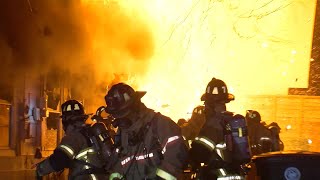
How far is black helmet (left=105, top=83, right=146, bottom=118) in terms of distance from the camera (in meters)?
4.60

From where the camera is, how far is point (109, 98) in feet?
15.3

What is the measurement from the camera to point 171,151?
4.37 metres

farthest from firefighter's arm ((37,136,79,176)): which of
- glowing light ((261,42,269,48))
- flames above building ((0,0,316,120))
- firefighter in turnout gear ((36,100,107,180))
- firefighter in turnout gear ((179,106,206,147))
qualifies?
glowing light ((261,42,269,48))

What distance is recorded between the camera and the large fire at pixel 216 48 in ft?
51.3

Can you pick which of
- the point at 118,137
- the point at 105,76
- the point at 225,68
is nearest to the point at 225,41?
the point at 225,68

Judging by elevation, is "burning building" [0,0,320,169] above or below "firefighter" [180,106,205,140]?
above

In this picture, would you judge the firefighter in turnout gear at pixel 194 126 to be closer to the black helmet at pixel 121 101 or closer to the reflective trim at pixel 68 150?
the reflective trim at pixel 68 150

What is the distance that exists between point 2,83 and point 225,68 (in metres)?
7.75

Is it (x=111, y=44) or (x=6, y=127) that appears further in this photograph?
(x=111, y=44)

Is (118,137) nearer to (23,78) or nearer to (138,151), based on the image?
(138,151)

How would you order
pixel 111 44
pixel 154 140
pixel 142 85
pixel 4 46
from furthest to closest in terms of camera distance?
pixel 142 85 < pixel 111 44 < pixel 4 46 < pixel 154 140

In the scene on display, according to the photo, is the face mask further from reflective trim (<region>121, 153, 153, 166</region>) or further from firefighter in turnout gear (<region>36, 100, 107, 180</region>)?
firefighter in turnout gear (<region>36, 100, 107, 180</region>)

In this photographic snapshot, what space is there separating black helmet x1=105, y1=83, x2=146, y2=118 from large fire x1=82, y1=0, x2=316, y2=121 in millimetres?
10247

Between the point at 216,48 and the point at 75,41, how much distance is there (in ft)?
17.1
